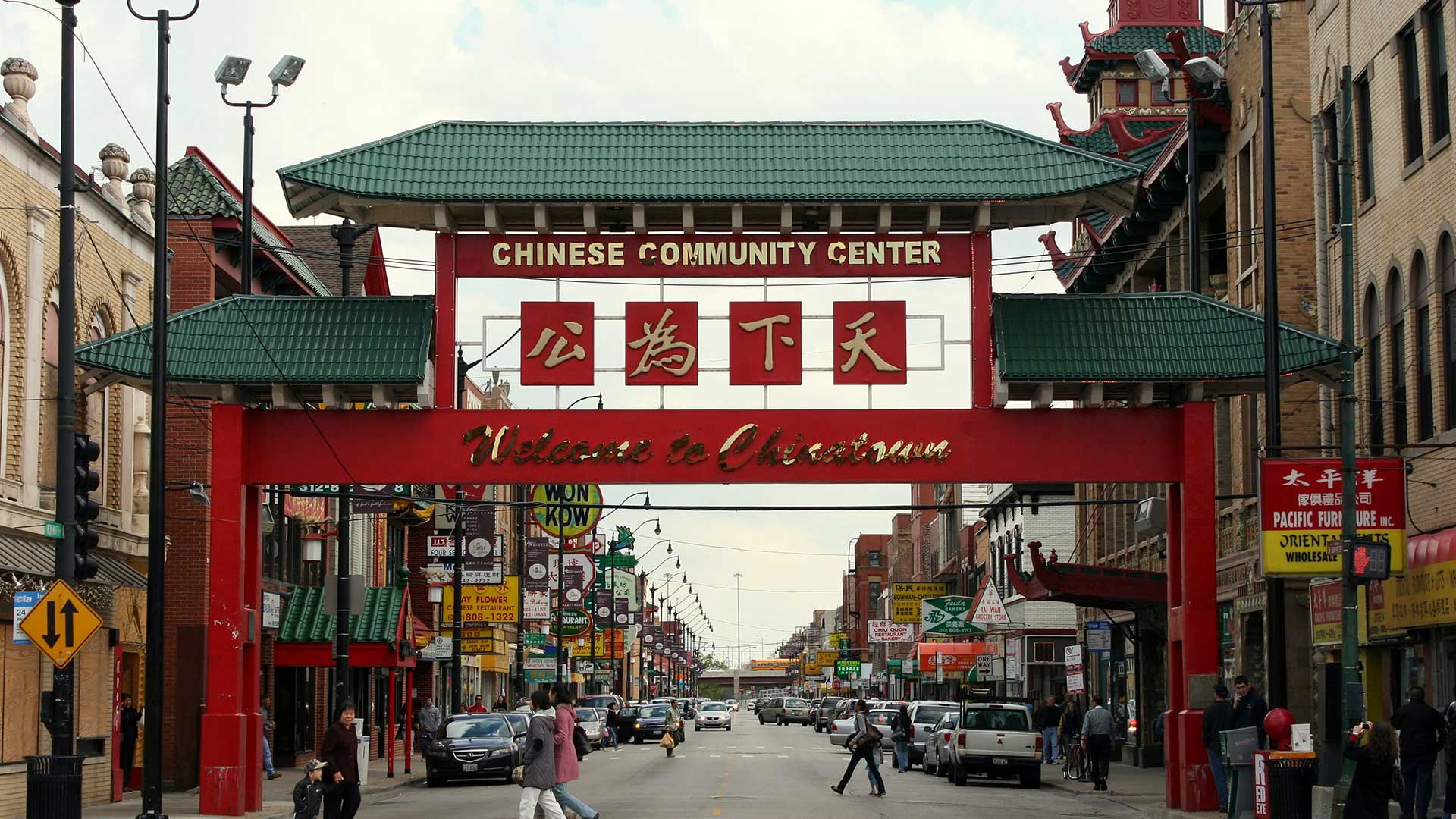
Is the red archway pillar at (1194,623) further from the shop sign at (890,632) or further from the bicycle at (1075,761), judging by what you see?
the shop sign at (890,632)

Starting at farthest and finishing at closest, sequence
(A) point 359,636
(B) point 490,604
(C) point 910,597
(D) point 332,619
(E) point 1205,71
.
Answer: (C) point 910,597, (B) point 490,604, (D) point 332,619, (A) point 359,636, (E) point 1205,71

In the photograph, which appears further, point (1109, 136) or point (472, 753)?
point (1109, 136)

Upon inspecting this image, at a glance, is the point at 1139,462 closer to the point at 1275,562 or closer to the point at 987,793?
the point at 1275,562

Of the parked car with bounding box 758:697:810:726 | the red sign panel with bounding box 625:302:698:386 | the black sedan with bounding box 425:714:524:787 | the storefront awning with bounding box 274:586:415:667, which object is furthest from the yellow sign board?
the parked car with bounding box 758:697:810:726

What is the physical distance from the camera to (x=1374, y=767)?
19.0m

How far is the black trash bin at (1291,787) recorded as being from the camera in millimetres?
21125

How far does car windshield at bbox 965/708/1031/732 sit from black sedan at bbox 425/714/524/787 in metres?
9.40

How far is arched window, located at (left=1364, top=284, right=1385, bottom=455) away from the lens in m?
28.2

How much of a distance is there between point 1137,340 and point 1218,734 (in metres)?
5.55

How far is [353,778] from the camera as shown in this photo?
21391mm

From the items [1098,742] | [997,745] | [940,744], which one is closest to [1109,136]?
[940,744]

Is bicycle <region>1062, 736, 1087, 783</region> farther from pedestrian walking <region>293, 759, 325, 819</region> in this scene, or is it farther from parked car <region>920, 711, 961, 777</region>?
pedestrian walking <region>293, 759, 325, 819</region>

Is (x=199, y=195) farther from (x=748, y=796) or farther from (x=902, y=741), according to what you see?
(x=902, y=741)

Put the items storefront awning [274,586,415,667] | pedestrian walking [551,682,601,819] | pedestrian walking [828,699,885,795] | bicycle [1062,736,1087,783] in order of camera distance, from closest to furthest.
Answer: pedestrian walking [551,682,601,819] < pedestrian walking [828,699,885,795] < bicycle [1062,736,1087,783] < storefront awning [274,586,415,667]
